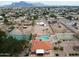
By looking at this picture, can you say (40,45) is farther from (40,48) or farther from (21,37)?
(21,37)

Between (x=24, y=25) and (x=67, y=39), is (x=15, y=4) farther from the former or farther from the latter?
(x=67, y=39)

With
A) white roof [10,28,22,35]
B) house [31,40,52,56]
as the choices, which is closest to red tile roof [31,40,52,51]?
house [31,40,52,56]

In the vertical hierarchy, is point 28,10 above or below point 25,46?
above

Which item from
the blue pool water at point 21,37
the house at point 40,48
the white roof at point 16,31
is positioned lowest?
the house at point 40,48

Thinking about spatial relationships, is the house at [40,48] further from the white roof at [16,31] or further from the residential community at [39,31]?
the white roof at [16,31]

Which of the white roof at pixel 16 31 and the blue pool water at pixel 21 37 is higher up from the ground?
the white roof at pixel 16 31

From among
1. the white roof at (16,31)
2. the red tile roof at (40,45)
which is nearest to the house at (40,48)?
the red tile roof at (40,45)

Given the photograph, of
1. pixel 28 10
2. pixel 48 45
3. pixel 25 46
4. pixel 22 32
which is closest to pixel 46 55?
pixel 48 45

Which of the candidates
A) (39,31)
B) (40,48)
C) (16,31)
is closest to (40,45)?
(40,48)
